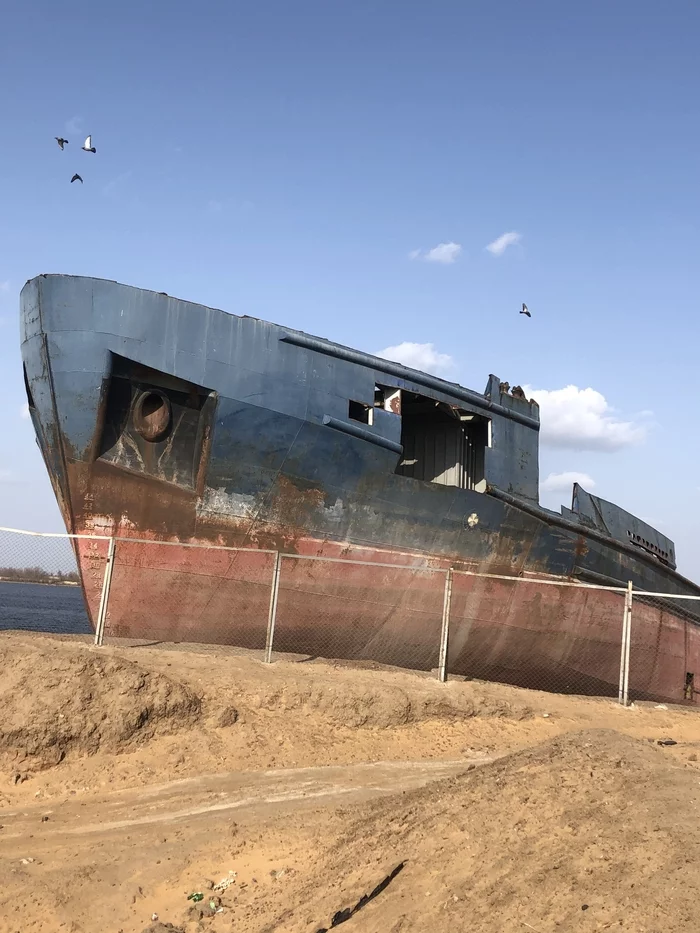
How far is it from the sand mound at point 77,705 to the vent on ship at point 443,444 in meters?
7.23

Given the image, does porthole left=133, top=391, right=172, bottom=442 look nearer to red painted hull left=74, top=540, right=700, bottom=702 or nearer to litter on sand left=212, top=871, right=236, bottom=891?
red painted hull left=74, top=540, right=700, bottom=702

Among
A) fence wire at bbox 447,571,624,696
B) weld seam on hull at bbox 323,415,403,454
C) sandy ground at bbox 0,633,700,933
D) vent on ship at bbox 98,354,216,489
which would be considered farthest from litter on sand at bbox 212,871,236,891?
fence wire at bbox 447,571,624,696

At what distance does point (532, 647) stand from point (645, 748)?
25.2 ft

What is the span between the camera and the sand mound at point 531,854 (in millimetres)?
3186

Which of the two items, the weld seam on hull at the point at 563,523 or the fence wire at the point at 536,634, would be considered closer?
the fence wire at the point at 536,634

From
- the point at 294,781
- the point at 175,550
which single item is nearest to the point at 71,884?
the point at 294,781

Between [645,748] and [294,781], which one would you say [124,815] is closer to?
[294,781]

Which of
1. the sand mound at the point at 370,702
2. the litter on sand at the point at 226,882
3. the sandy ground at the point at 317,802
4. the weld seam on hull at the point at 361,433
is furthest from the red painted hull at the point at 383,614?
the litter on sand at the point at 226,882

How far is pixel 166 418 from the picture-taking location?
10469mm

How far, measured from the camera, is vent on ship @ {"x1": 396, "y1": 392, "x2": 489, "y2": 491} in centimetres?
Answer: 1352

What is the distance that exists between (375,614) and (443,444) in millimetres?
4026

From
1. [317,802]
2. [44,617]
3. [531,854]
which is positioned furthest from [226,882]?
[44,617]

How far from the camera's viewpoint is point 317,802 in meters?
5.93

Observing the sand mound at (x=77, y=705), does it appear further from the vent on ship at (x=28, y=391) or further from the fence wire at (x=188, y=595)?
the vent on ship at (x=28, y=391)
